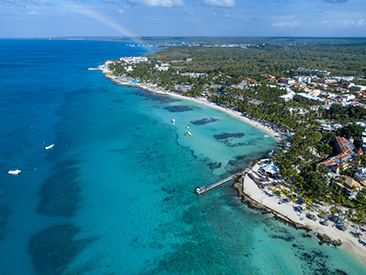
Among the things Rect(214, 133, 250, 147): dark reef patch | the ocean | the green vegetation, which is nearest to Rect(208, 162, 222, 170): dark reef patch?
the ocean

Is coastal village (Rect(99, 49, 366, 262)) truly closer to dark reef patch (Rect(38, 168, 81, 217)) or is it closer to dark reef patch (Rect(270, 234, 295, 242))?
dark reef patch (Rect(270, 234, 295, 242))

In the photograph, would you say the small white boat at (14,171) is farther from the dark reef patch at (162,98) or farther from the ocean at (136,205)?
the dark reef patch at (162,98)

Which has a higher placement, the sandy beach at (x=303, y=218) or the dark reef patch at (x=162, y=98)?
the dark reef patch at (x=162, y=98)

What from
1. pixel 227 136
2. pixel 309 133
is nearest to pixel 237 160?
pixel 227 136

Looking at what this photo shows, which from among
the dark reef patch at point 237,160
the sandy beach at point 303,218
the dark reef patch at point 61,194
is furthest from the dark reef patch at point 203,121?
the dark reef patch at point 61,194

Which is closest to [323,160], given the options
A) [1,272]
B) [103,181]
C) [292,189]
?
[292,189]

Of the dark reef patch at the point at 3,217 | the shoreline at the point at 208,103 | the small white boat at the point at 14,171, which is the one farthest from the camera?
the shoreline at the point at 208,103

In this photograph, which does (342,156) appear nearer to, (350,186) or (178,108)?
(350,186)
